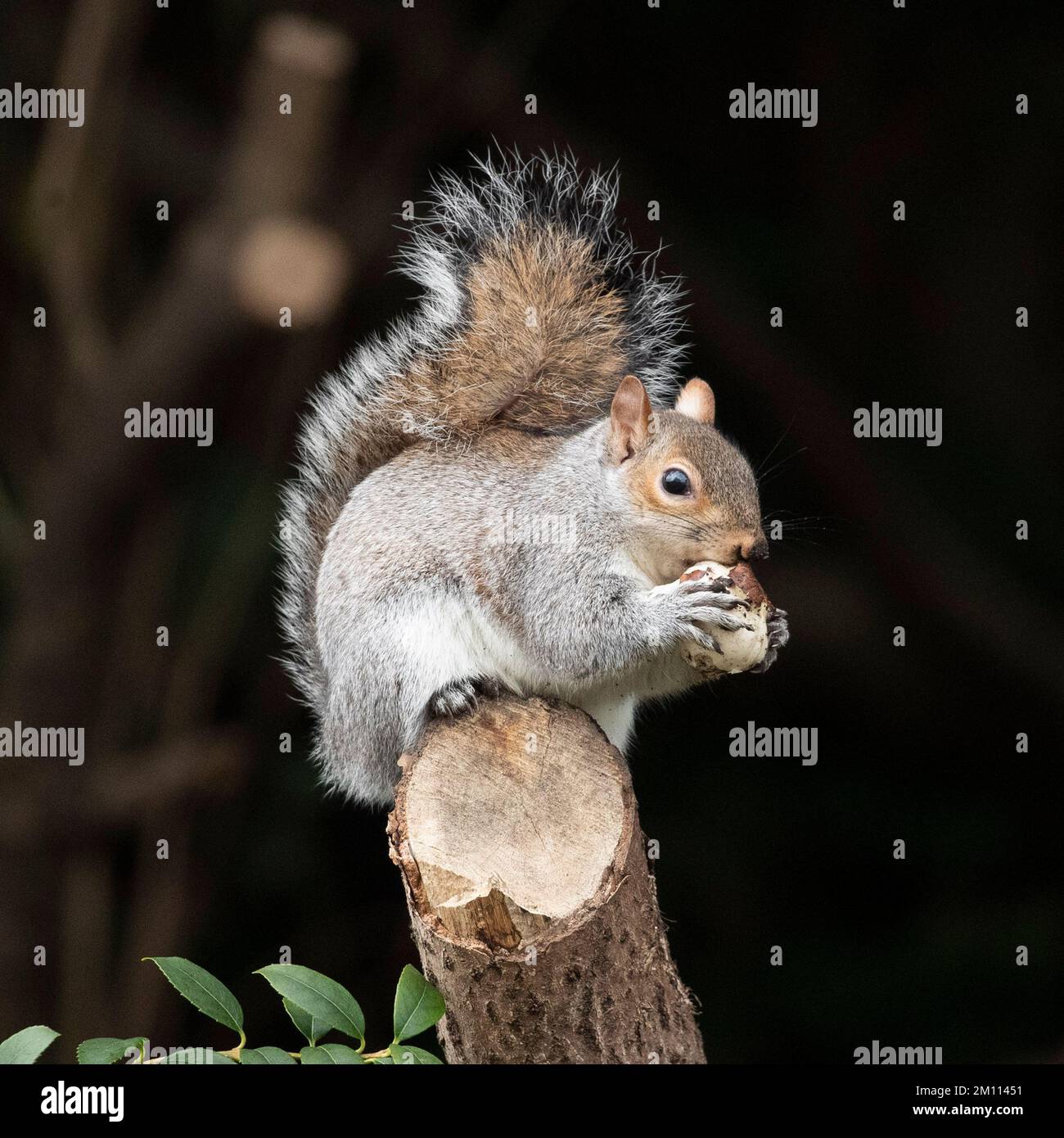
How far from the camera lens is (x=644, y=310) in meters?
2.59

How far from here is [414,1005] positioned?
1704 millimetres

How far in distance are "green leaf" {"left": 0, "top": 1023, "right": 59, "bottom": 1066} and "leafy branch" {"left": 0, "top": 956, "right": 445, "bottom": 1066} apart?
0.04 metres

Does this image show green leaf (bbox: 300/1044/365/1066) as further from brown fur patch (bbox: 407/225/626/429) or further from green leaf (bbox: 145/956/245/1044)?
brown fur patch (bbox: 407/225/626/429)

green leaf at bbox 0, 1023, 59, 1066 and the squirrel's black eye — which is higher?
the squirrel's black eye

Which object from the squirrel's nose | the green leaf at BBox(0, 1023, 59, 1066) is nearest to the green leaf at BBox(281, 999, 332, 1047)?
the green leaf at BBox(0, 1023, 59, 1066)

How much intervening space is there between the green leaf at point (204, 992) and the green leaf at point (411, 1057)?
6.8 inches

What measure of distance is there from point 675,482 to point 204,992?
3.30 feet

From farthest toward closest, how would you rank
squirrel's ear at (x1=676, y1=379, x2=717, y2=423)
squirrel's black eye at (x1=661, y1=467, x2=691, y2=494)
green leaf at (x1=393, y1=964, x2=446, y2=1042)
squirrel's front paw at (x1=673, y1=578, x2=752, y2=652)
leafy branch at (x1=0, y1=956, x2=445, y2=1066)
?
squirrel's ear at (x1=676, y1=379, x2=717, y2=423) → squirrel's black eye at (x1=661, y1=467, x2=691, y2=494) → squirrel's front paw at (x1=673, y1=578, x2=752, y2=652) → green leaf at (x1=393, y1=964, x2=446, y2=1042) → leafy branch at (x1=0, y1=956, x2=445, y2=1066)

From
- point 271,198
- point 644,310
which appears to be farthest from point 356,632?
point 271,198

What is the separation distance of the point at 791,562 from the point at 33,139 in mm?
2490

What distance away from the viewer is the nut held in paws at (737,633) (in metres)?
2.06

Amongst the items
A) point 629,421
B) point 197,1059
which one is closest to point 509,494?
point 629,421

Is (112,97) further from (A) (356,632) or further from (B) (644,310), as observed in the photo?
(A) (356,632)

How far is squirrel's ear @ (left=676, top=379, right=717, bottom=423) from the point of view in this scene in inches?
94.3
